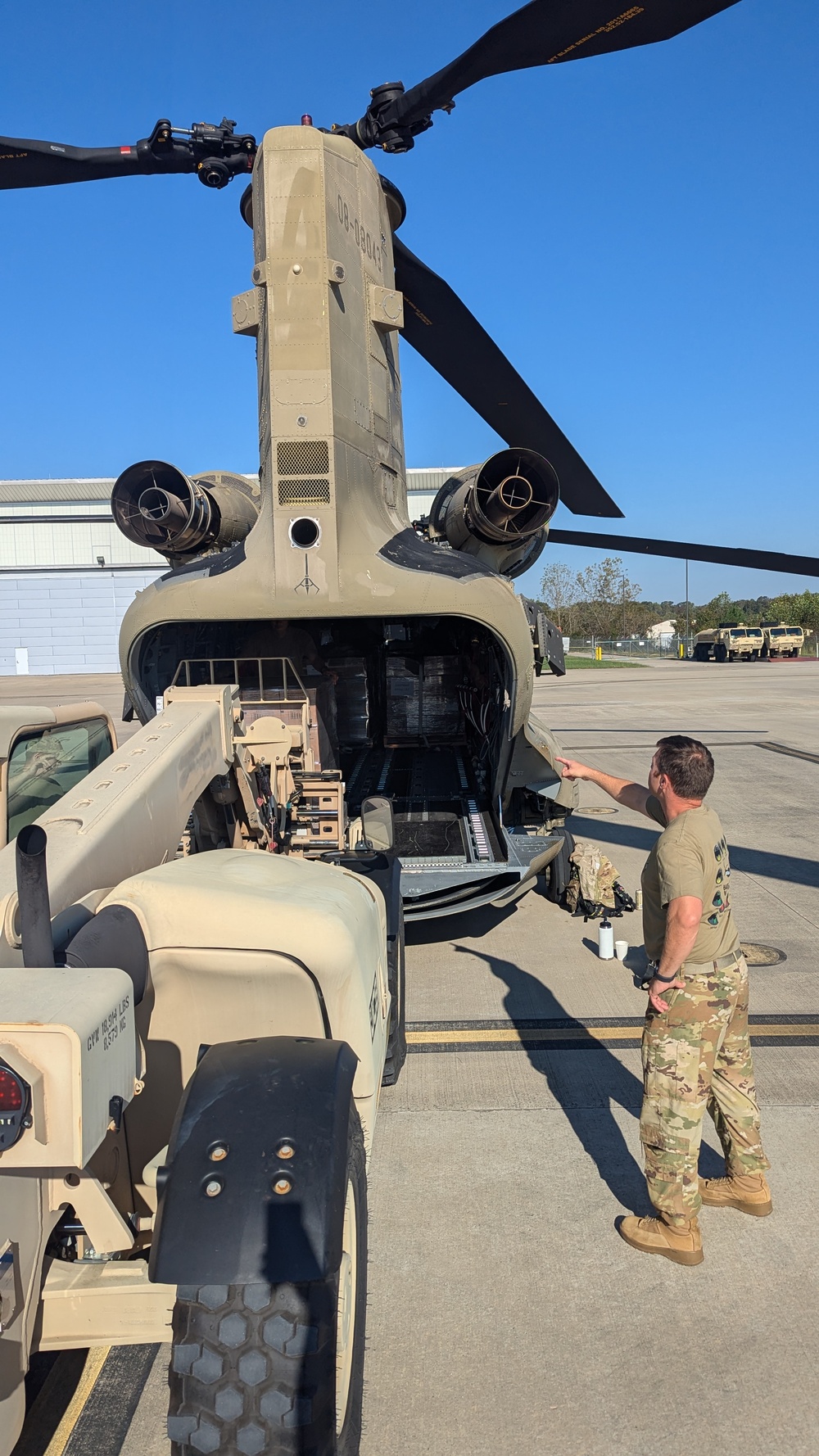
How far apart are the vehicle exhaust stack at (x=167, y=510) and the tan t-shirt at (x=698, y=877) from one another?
14.0 ft

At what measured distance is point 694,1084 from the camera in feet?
10.8

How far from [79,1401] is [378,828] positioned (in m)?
3.75

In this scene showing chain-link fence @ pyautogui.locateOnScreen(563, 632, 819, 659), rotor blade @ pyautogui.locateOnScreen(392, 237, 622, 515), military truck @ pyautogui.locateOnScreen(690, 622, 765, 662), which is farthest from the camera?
chain-link fence @ pyautogui.locateOnScreen(563, 632, 819, 659)

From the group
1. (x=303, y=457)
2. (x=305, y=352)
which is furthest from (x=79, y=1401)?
(x=305, y=352)

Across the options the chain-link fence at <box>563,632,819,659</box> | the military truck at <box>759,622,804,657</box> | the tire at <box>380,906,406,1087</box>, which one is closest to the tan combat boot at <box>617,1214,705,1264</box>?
the tire at <box>380,906,406,1087</box>

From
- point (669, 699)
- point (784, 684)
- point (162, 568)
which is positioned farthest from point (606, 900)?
point (162, 568)

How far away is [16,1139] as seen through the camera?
1.53 metres

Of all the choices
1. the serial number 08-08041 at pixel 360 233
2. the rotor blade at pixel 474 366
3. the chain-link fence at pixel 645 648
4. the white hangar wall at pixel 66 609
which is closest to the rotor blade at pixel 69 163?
the serial number 08-08041 at pixel 360 233

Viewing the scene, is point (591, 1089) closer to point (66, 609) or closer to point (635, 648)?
point (66, 609)

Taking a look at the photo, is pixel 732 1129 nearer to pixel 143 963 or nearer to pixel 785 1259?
pixel 785 1259

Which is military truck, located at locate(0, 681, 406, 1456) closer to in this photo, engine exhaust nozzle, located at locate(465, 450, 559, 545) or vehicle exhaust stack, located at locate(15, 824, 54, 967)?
vehicle exhaust stack, located at locate(15, 824, 54, 967)

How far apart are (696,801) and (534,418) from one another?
553cm

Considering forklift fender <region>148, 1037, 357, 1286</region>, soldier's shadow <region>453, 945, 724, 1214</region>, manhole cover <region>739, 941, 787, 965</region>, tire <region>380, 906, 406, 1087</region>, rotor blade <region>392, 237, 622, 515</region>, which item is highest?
rotor blade <region>392, 237, 622, 515</region>

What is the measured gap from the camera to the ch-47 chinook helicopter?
1.79 meters
